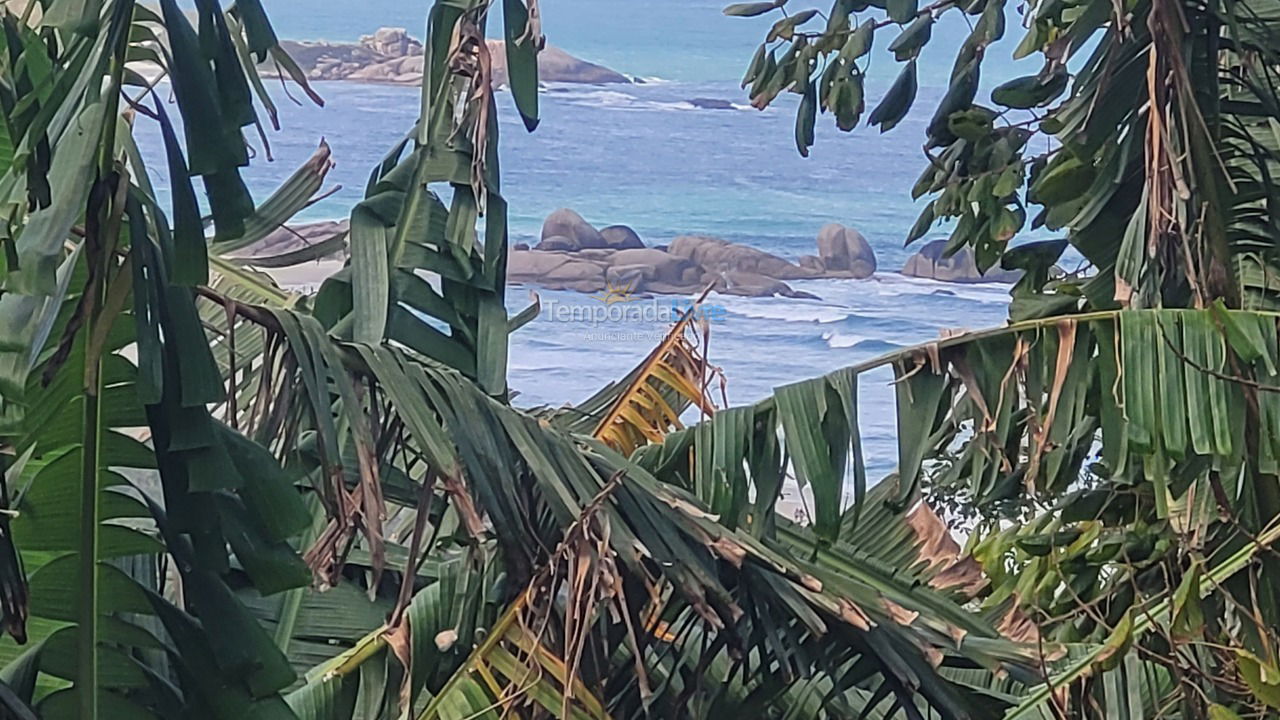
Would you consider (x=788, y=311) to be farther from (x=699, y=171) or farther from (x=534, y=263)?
(x=534, y=263)

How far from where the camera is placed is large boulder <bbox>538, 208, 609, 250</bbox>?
1.40 m

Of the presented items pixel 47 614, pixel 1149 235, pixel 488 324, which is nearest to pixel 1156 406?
pixel 1149 235

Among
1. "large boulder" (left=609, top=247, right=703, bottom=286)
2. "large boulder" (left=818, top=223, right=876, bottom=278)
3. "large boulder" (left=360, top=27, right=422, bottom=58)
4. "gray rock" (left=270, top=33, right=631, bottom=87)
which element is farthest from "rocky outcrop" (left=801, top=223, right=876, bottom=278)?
"large boulder" (left=360, top=27, right=422, bottom=58)

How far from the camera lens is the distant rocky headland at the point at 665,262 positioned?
1.41 metres

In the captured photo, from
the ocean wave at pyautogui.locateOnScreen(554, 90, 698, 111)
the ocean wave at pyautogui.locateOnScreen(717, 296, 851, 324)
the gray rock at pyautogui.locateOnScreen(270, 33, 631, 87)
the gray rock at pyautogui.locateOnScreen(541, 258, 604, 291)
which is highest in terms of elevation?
the gray rock at pyautogui.locateOnScreen(270, 33, 631, 87)

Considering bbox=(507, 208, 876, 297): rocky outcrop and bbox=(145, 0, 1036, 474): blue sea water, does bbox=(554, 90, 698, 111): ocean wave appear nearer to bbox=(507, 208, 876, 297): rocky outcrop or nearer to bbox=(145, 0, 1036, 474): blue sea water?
bbox=(145, 0, 1036, 474): blue sea water

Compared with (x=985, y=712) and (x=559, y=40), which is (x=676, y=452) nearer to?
(x=985, y=712)

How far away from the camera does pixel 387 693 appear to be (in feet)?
2.34

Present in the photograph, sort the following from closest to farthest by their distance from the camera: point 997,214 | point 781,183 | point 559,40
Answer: point 997,214 < point 559,40 < point 781,183

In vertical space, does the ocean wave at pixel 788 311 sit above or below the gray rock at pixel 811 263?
below

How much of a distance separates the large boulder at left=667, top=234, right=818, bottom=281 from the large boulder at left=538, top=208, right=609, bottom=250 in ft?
0.34

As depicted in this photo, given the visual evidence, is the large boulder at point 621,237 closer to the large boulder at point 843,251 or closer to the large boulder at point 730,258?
the large boulder at point 730,258

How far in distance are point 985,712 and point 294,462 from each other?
0.46 m

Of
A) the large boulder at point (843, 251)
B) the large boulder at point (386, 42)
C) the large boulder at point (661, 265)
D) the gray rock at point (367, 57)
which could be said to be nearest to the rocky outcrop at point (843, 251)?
the large boulder at point (843, 251)
